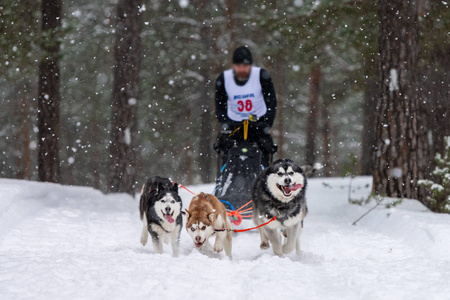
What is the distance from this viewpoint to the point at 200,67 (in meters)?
18.8

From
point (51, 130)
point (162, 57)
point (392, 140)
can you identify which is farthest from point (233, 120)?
point (162, 57)

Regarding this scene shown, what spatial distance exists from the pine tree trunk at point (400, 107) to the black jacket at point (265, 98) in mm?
2434

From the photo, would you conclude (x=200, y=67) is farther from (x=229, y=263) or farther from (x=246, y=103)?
(x=229, y=263)

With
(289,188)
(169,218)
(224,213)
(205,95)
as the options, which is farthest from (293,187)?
(205,95)

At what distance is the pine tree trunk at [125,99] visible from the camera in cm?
1095

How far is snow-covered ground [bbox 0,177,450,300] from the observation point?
3.68 metres

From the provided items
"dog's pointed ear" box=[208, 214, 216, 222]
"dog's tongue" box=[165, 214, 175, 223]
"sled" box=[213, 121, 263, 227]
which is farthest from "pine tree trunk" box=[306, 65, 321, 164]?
"dog's tongue" box=[165, 214, 175, 223]

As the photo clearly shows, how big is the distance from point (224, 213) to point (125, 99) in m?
5.79

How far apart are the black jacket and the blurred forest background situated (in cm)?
229

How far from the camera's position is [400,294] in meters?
3.63

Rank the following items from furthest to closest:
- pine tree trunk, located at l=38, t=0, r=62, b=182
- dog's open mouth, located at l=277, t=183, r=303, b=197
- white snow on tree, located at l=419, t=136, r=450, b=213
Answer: pine tree trunk, located at l=38, t=0, r=62, b=182
white snow on tree, located at l=419, t=136, r=450, b=213
dog's open mouth, located at l=277, t=183, r=303, b=197

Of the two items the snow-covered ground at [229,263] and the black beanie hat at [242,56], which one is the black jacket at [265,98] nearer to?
the black beanie hat at [242,56]

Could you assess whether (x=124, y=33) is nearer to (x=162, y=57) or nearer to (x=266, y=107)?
(x=266, y=107)

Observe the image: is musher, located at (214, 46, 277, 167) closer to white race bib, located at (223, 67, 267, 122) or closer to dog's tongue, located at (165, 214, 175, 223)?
white race bib, located at (223, 67, 267, 122)
